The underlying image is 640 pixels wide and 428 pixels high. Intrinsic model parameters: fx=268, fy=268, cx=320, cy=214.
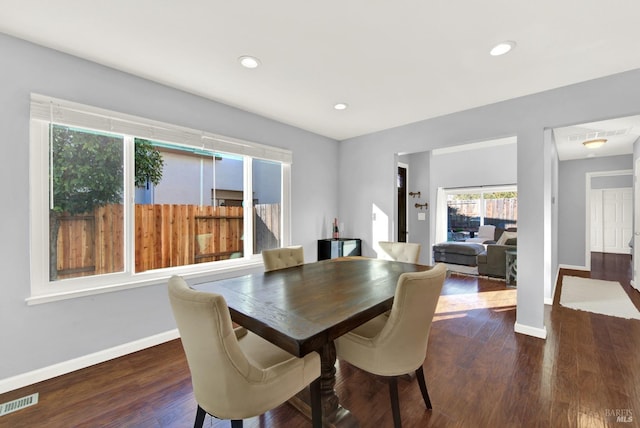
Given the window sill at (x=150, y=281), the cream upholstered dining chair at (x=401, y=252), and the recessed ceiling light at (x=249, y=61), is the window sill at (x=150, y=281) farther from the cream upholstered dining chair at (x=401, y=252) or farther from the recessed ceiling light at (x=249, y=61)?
the recessed ceiling light at (x=249, y=61)

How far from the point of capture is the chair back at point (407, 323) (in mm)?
1372

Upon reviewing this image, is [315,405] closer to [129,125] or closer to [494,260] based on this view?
[129,125]

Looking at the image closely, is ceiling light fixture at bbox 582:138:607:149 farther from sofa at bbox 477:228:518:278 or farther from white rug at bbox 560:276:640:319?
white rug at bbox 560:276:640:319

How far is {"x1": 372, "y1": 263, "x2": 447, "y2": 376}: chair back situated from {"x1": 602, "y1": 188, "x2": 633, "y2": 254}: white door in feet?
30.6

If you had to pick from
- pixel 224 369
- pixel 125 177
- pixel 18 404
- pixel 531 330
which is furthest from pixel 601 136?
pixel 18 404

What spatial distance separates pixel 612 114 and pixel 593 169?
4.92 m

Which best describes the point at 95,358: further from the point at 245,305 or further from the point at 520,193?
the point at 520,193

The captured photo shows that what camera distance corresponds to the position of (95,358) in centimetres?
223

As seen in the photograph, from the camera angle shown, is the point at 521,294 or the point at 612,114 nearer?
the point at 612,114

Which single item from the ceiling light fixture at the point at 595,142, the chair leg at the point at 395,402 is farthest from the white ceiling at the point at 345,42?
the ceiling light fixture at the point at 595,142

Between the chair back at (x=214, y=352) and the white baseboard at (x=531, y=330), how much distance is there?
9.63ft

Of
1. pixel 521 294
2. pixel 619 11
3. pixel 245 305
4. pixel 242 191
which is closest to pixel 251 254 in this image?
pixel 242 191

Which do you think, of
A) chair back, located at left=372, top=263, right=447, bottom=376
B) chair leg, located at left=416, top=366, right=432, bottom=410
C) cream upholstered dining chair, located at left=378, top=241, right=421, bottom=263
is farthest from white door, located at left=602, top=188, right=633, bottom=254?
chair back, located at left=372, top=263, right=447, bottom=376

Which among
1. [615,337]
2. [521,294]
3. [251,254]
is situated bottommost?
[615,337]
